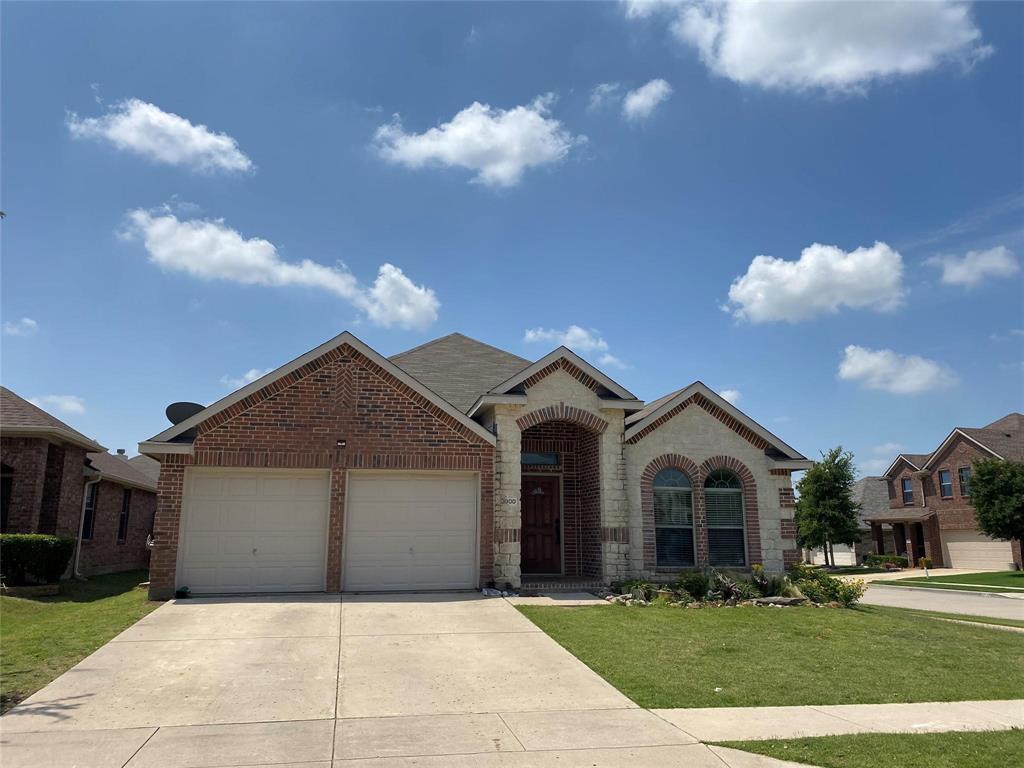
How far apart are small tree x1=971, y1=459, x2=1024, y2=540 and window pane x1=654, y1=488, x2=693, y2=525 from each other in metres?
23.5

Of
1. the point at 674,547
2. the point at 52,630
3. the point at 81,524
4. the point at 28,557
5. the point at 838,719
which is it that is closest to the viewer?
the point at 838,719

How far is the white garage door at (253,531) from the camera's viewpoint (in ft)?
44.3

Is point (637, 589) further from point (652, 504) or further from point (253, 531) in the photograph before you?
point (253, 531)

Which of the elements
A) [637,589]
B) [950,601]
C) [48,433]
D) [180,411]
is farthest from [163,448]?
[950,601]

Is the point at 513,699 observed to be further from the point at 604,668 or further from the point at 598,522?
the point at 598,522

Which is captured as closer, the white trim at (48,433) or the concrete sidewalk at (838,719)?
the concrete sidewalk at (838,719)

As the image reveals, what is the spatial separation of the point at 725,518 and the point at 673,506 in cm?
137

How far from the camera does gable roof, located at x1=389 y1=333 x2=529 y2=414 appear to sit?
18.1m

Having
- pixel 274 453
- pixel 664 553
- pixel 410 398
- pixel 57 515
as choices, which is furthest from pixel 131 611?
pixel 664 553

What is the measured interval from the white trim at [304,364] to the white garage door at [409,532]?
1.31 m

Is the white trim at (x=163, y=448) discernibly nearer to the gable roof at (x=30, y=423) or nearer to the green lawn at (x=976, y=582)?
the gable roof at (x=30, y=423)

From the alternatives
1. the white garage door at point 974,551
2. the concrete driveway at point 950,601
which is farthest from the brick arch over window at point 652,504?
the white garage door at point 974,551

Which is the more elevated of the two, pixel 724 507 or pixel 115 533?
pixel 724 507

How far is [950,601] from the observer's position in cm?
2166
